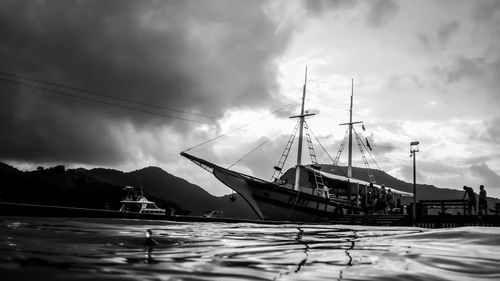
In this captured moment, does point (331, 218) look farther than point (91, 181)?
No

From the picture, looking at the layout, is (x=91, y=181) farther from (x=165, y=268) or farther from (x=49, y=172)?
(x=165, y=268)

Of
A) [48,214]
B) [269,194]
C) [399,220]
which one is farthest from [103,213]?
[269,194]

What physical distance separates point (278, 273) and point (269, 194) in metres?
30.8

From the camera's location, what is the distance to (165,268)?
5.73 ft

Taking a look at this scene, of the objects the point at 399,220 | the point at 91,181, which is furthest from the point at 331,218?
the point at 91,181

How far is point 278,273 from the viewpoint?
5.96ft

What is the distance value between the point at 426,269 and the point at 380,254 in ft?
2.03

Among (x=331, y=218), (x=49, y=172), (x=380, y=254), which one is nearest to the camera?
(x=380, y=254)

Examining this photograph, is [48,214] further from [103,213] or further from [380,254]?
[380,254]

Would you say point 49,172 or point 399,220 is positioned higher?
point 49,172

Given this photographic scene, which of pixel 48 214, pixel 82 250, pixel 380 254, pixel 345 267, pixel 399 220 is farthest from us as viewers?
pixel 399 220

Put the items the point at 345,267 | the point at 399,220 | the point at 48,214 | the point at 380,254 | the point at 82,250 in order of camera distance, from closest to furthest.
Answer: the point at 345,267, the point at 82,250, the point at 380,254, the point at 48,214, the point at 399,220

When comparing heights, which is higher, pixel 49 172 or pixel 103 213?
pixel 49 172

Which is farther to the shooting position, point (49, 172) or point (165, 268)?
point (49, 172)
